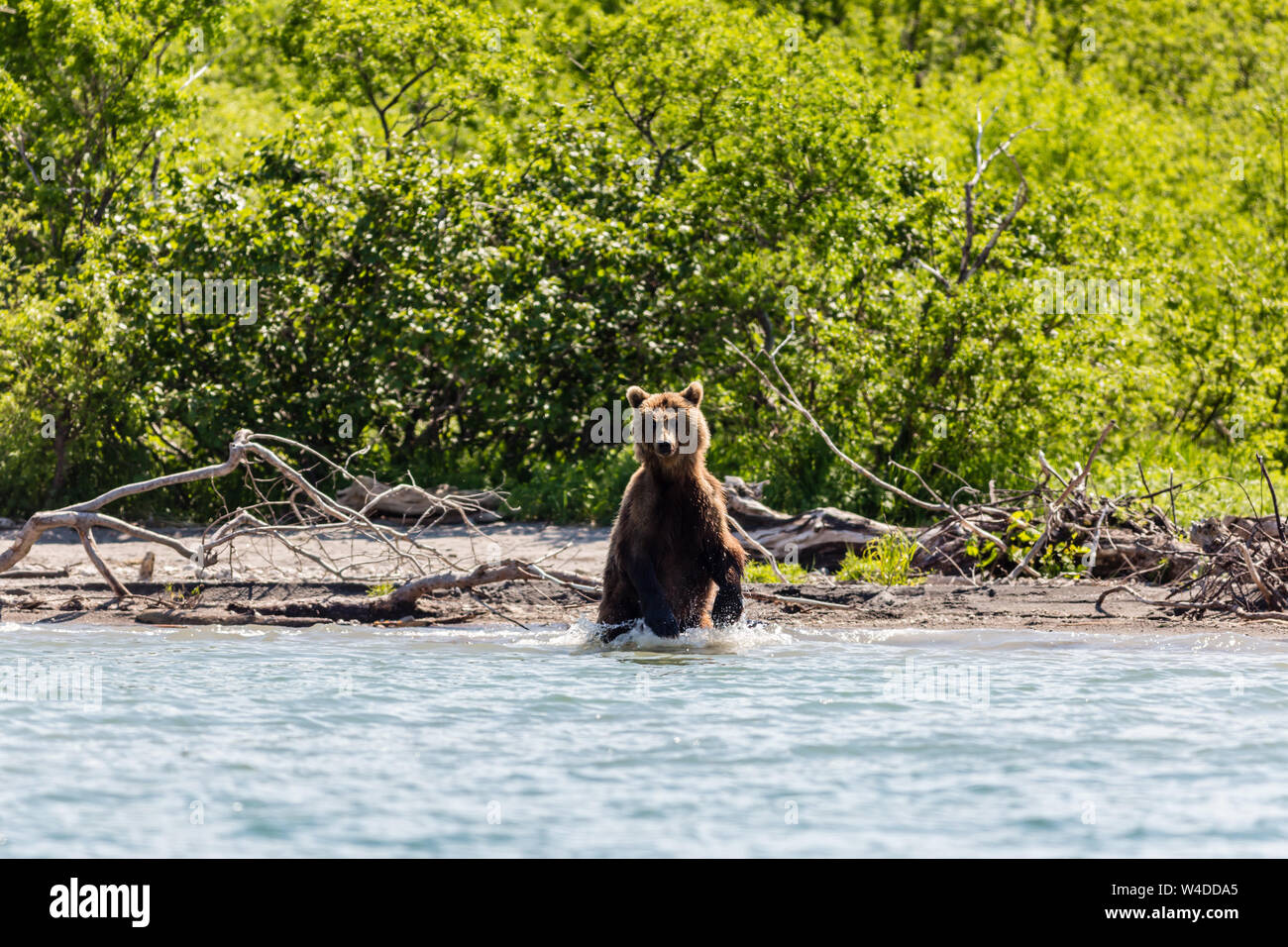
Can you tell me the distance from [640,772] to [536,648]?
10.2ft

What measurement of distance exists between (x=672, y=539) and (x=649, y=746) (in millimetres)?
2637

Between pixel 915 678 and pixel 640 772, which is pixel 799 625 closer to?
pixel 915 678

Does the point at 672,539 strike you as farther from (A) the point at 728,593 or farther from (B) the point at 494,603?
(B) the point at 494,603

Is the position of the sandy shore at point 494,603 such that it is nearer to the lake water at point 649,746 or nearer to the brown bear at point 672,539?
the lake water at point 649,746

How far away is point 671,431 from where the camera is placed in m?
8.59

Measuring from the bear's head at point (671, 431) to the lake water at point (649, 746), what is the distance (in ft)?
3.57

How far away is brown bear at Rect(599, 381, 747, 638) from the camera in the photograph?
28.5 feet

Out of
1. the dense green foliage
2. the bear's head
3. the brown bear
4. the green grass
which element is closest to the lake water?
the brown bear

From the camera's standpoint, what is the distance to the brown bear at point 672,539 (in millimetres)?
8688

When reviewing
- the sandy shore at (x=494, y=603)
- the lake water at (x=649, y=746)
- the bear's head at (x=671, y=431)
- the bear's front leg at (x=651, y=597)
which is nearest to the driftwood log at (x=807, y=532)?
the sandy shore at (x=494, y=603)

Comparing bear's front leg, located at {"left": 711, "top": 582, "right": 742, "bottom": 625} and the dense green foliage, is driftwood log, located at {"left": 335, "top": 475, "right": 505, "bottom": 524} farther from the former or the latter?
bear's front leg, located at {"left": 711, "top": 582, "right": 742, "bottom": 625}

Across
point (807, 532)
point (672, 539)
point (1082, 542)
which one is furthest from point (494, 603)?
point (1082, 542)

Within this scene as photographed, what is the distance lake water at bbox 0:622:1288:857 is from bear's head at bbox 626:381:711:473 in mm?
1089
